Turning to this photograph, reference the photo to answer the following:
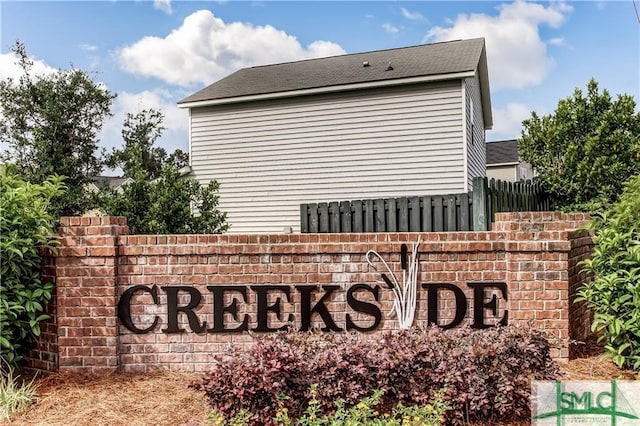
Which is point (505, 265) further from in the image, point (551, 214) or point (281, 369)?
point (281, 369)

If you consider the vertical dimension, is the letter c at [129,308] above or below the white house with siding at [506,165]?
below

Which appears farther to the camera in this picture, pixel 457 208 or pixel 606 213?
pixel 457 208

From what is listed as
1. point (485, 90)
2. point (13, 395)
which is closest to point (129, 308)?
point (13, 395)

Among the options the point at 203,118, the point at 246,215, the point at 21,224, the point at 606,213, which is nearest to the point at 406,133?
the point at 246,215

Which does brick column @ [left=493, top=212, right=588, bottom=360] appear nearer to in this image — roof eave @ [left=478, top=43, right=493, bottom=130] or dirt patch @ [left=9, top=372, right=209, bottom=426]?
dirt patch @ [left=9, top=372, right=209, bottom=426]

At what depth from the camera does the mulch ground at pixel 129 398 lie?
3.70 meters

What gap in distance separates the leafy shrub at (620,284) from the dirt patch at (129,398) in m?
0.23

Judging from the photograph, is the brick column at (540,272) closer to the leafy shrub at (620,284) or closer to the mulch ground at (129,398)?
the leafy shrub at (620,284)

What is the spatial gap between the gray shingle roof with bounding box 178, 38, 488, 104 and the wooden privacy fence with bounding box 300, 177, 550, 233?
14.0 feet

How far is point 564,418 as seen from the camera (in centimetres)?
340

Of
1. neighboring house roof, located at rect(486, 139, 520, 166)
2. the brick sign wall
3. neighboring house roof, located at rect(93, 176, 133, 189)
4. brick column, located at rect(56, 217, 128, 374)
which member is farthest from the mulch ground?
neighboring house roof, located at rect(486, 139, 520, 166)

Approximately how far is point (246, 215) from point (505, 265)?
32.8 ft

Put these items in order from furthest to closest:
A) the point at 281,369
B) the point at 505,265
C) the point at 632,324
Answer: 1. the point at 505,265
2. the point at 632,324
3. the point at 281,369

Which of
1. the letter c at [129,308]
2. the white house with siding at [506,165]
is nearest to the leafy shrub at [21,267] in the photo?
the letter c at [129,308]
